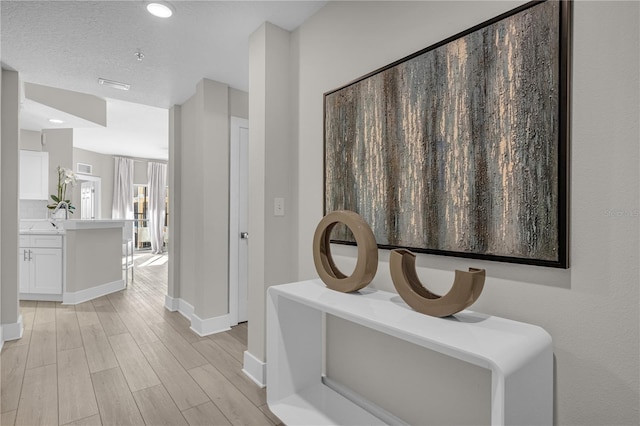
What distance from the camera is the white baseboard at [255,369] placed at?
215 cm

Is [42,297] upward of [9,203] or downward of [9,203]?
downward

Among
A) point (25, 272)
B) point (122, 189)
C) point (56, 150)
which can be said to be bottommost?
point (25, 272)

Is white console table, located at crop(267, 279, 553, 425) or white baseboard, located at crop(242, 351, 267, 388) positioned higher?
white console table, located at crop(267, 279, 553, 425)

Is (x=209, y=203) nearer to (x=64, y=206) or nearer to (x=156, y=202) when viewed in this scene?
(x=64, y=206)

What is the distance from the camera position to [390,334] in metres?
1.09

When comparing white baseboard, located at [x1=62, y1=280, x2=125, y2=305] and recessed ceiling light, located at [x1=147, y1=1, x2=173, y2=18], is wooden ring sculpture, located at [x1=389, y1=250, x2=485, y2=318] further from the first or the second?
white baseboard, located at [x1=62, y1=280, x2=125, y2=305]

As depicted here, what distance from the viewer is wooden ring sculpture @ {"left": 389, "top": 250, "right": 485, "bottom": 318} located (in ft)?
3.39

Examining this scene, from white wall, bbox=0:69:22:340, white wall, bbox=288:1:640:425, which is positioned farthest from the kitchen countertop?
white wall, bbox=288:1:640:425

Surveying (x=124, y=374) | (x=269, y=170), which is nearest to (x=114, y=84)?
(x=269, y=170)

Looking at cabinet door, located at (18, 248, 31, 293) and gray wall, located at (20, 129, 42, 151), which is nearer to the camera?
cabinet door, located at (18, 248, 31, 293)

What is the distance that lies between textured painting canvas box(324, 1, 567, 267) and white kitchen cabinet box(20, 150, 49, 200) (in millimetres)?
5860

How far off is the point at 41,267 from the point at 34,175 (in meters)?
2.04

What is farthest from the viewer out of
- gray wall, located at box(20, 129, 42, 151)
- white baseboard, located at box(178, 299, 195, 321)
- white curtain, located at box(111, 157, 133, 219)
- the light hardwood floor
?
white curtain, located at box(111, 157, 133, 219)

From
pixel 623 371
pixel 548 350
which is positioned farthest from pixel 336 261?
pixel 623 371
